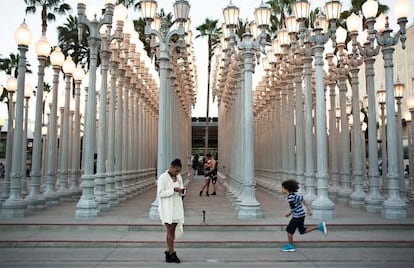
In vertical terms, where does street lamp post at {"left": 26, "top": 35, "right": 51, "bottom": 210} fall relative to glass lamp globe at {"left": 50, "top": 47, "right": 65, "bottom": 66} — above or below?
below

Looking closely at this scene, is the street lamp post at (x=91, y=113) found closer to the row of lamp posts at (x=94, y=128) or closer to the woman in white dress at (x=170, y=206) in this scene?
the row of lamp posts at (x=94, y=128)

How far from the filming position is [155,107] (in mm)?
26578

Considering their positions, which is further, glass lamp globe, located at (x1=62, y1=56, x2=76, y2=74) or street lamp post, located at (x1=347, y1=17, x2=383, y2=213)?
glass lamp globe, located at (x1=62, y1=56, x2=76, y2=74)

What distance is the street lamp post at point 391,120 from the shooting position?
10906 millimetres

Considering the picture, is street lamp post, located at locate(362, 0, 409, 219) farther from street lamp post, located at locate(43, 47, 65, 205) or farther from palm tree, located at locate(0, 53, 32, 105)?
palm tree, located at locate(0, 53, 32, 105)

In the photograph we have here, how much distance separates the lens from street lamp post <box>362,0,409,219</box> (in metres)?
10.9

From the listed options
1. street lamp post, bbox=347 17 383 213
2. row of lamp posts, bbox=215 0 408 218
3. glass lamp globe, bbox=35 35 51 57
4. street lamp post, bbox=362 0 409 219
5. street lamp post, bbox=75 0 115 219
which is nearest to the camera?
street lamp post, bbox=362 0 409 219

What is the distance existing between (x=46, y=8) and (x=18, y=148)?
817 inches

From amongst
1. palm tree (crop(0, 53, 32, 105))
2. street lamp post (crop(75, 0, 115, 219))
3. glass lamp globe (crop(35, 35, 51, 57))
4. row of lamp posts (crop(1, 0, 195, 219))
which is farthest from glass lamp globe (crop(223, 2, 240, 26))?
palm tree (crop(0, 53, 32, 105))

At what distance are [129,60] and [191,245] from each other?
10.1 m

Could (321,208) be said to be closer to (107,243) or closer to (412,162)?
(107,243)

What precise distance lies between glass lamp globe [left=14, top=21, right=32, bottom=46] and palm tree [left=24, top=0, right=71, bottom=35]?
55.8 ft

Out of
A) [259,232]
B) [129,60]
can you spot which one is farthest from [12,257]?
[129,60]

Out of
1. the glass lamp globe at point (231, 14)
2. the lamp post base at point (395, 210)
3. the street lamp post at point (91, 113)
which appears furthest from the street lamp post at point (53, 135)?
the lamp post base at point (395, 210)
